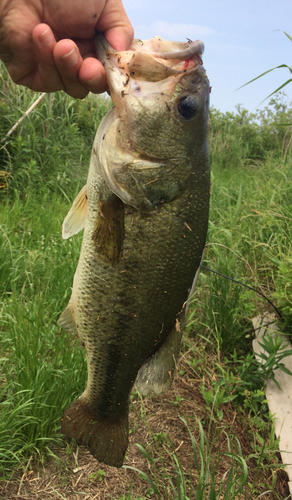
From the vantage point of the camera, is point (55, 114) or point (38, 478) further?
point (55, 114)

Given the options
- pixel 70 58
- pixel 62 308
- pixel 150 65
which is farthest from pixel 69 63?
pixel 62 308

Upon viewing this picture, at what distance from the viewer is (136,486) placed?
2326 millimetres

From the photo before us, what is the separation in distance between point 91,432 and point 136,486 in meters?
1.03

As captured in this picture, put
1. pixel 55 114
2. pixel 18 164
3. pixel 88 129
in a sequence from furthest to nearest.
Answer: pixel 88 129 < pixel 55 114 < pixel 18 164

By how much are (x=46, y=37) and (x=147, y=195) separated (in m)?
0.66

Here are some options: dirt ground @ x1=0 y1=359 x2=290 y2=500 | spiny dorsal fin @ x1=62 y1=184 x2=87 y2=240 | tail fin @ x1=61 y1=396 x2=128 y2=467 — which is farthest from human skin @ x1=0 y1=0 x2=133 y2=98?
dirt ground @ x1=0 y1=359 x2=290 y2=500

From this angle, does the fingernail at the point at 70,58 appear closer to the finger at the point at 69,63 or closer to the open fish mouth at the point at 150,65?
the finger at the point at 69,63

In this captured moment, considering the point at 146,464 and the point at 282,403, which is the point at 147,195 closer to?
the point at 146,464

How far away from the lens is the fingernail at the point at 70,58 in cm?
139

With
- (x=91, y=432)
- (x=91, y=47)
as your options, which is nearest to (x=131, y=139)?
(x=91, y=47)

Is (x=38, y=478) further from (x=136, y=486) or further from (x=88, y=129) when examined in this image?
(x=88, y=129)

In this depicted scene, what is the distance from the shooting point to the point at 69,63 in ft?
4.65

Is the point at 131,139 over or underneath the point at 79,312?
over

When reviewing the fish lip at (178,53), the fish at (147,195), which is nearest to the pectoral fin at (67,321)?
the fish at (147,195)
